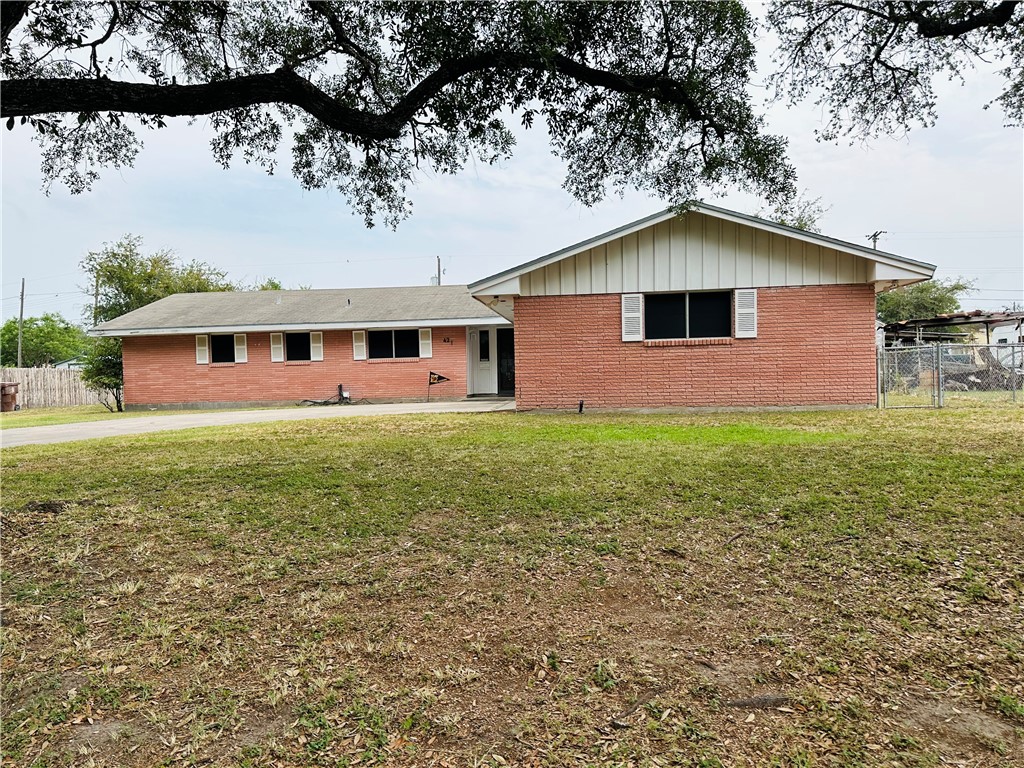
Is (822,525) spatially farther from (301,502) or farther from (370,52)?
(370,52)

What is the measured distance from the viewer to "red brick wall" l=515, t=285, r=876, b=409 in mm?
10461

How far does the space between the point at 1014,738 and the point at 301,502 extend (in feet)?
13.8

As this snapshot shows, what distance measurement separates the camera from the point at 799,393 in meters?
10.7

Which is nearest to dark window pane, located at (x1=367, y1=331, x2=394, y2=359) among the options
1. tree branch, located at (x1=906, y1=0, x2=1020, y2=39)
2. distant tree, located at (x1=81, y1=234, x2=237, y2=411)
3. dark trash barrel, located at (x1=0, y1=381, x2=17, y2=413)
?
dark trash barrel, located at (x1=0, y1=381, x2=17, y2=413)

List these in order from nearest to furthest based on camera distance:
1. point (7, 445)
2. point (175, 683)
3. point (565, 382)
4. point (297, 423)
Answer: point (175, 683), point (7, 445), point (297, 423), point (565, 382)

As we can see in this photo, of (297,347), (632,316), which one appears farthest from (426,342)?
(632,316)

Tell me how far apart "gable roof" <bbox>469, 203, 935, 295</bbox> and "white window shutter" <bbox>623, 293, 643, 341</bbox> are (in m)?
1.21

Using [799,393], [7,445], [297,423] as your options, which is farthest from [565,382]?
[7,445]

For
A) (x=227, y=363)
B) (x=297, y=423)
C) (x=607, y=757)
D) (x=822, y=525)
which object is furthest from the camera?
(x=227, y=363)

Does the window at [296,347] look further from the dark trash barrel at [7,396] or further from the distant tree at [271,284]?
the distant tree at [271,284]

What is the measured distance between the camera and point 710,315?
11.0 metres

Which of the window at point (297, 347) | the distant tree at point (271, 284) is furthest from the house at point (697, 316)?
the distant tree at point (271, 284)

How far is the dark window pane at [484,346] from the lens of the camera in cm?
1862

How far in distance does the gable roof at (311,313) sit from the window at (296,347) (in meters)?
0.54
